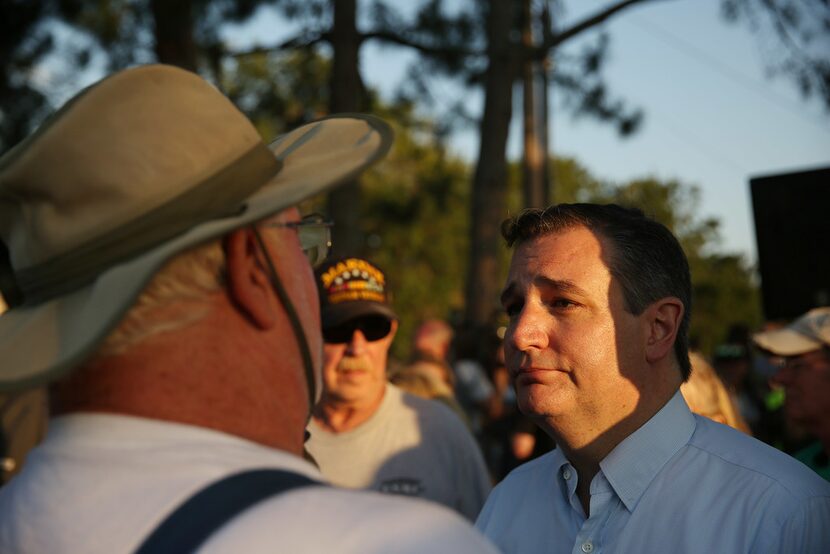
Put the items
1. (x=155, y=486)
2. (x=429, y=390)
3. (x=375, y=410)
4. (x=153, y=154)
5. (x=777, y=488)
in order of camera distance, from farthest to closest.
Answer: (x=429, y=390) < (x=375, y=410) < (x=777, y=488) < (x=153, y=154) < (x=155, y=486)

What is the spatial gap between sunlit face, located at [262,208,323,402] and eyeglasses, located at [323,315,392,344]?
2499mm

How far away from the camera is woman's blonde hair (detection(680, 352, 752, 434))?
3.58 m

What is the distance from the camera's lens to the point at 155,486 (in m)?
1.21

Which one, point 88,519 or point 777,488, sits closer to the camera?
point 88,519

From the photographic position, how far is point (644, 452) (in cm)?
239

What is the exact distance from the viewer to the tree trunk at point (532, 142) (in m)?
18.2

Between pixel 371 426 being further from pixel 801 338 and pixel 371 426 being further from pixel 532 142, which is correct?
pixel 532 142

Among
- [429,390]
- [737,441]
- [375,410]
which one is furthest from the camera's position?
[429,390]

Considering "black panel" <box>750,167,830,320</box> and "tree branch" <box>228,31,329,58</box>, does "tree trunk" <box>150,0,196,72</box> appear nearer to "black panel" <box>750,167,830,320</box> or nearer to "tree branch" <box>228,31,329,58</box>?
"tree branch" <box>228,31,329,58</box>

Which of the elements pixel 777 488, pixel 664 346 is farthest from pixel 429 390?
pixel 777 488

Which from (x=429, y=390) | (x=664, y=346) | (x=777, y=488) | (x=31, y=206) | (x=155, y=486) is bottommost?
(x=429, y=390)

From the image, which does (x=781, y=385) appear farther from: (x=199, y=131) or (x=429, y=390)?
(x=199, y=131)

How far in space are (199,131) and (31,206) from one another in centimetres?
26

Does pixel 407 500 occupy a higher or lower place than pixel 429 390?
higher
